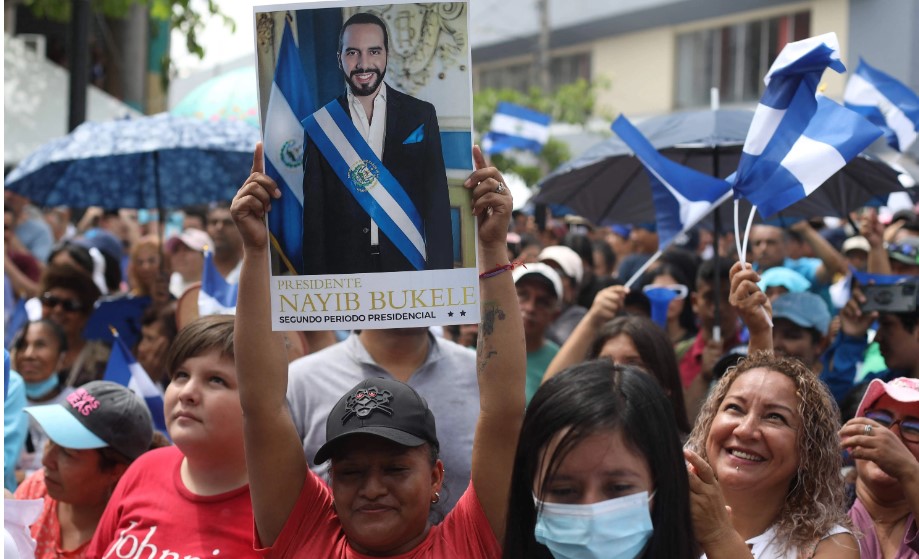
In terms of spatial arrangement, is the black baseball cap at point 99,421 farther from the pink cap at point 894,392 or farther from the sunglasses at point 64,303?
A: the sunglasses at point 64,303

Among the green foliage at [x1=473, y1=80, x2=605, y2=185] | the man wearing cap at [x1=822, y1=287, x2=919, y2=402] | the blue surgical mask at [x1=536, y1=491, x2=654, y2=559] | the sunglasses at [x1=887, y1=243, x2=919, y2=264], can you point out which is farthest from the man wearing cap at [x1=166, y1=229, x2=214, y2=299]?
the green foliage at [x1=473, y1=80, x2=605, y2=185]

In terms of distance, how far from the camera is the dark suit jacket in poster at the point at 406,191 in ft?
8.94

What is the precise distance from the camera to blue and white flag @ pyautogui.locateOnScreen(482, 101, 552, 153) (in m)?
12.7

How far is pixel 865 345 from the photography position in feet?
18.2

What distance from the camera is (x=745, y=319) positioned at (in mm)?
3939

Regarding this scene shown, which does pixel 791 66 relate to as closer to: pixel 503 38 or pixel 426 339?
pixel 426 339

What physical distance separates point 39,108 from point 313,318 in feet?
45.0

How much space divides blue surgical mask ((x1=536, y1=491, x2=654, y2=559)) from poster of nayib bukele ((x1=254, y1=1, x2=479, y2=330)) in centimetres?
56

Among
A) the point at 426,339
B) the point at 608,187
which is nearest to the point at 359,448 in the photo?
the point at 426,339

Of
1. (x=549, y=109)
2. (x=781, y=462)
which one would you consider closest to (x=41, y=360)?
(x=781, y=462)

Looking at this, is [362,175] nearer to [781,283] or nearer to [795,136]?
[795,136]

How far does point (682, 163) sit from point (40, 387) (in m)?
3.78

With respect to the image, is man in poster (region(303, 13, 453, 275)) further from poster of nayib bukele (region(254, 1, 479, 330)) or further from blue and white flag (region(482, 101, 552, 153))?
blue and white flag (region(482, 101, 552, 153))

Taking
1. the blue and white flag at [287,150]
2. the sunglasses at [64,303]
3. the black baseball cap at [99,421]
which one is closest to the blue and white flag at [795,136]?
the blue and white flag at [287,150]
